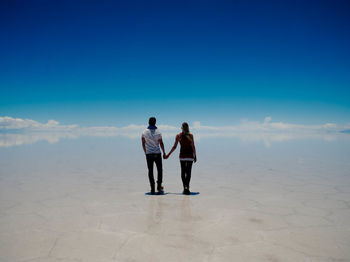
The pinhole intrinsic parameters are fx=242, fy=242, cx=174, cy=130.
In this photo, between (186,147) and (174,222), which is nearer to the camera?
(174,222)

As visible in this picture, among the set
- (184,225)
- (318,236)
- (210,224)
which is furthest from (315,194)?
(184,225)

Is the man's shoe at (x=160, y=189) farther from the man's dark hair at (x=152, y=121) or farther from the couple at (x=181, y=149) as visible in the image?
the man's dark hair at (x=152, y=121)

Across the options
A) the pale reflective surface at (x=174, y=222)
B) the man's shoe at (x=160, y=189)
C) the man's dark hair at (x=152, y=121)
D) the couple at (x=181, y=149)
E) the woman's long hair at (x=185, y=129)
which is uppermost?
the man's dark hair at (x=152, y=121)

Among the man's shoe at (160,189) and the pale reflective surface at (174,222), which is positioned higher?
the man's shoe at (160,189)

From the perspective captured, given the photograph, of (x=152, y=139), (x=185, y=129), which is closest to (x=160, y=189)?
(x=152, y=139)

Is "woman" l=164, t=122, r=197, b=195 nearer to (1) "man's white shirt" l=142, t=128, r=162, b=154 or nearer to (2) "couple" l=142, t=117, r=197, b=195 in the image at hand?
(2) "couple" l=142, t=117, r=197, b=195

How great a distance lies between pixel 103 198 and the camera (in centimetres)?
464

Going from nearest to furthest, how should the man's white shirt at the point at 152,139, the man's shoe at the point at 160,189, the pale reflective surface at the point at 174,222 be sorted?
the pale reflective surface at the point at 174,222 < the man's white shirt at the point at 152,139 < the man's shoe at the point at 160,189

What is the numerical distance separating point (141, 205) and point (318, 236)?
264 cm

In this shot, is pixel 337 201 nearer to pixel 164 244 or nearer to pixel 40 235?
pixel 164 244

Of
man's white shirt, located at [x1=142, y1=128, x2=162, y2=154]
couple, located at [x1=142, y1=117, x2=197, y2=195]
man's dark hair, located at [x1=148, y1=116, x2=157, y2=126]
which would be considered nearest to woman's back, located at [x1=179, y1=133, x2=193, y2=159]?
couple, located at [x1=142, y1=117, x2=197, y2=195]

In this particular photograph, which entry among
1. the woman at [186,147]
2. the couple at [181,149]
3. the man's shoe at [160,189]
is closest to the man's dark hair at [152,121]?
the couple at [181,149]

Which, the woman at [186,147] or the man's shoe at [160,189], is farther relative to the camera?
the man's shoe at [160,189]

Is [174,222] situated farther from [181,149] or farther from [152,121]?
[152,121]
